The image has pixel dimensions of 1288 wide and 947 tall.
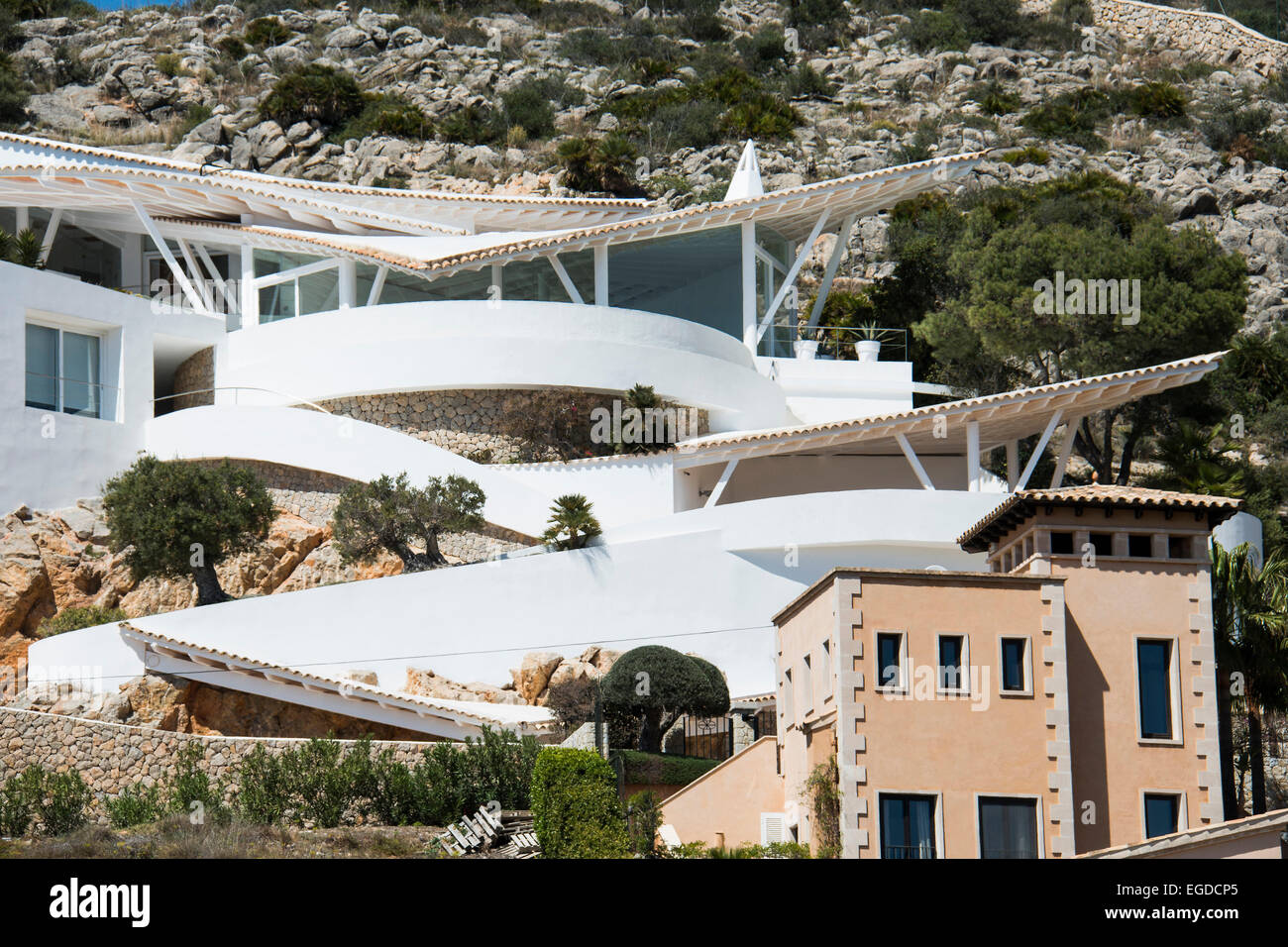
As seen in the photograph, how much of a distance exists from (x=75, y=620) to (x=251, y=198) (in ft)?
46.9

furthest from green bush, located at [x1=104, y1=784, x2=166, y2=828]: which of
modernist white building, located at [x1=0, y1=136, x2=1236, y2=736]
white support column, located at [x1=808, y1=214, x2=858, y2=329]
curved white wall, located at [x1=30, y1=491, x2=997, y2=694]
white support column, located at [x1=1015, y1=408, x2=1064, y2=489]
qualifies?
white support column, located at [x1=808, y1=214, x2=858, y2=329]

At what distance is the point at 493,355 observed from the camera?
3834 cm

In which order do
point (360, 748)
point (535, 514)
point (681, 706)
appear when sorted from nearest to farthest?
point (360, 748)
point (681, 706)
point (535, 514)

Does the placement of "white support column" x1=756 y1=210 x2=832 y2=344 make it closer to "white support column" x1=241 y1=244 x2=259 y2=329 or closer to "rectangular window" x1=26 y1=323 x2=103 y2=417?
"white support column" x1=241 y1=244 x2=259 y2=329

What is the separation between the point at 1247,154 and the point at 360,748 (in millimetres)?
50644

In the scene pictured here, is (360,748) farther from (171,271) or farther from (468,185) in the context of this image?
(468,185)

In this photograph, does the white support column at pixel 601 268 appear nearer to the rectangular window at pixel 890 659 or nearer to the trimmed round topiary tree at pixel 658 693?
the trimmed round topiary tree at pixel 658 693

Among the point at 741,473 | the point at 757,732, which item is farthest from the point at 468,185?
the point at 757,732

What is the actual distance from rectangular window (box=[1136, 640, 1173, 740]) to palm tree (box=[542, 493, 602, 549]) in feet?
38.5

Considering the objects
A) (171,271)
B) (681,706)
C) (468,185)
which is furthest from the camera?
(468,185)

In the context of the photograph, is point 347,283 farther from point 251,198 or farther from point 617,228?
point 617,228

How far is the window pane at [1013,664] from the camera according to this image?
76.2 feet

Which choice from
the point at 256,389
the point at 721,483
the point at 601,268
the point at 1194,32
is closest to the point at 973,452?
the point at 721,483

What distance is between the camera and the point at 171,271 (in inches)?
1693
